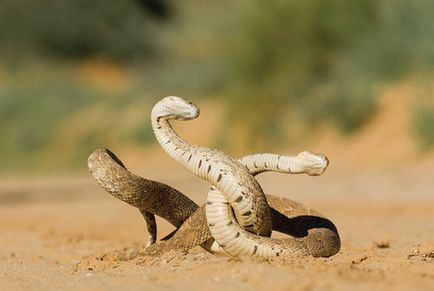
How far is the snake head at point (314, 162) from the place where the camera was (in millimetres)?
8172

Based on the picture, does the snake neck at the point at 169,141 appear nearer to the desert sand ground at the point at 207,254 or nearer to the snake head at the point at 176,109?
the snake head at the point at 176,109

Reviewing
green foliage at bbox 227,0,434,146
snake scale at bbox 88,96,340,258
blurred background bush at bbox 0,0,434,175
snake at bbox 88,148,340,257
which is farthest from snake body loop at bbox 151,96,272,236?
green foliage at bbox 227,0,434,146

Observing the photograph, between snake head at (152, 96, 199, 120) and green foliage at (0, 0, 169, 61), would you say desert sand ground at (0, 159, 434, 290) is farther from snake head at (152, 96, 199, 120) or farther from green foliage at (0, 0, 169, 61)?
green foliage at (0, 0, 169, 61)

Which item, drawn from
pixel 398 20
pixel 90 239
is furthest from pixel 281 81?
pixel 90 239

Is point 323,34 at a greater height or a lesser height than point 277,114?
greater

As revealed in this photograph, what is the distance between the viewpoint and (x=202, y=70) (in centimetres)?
3959

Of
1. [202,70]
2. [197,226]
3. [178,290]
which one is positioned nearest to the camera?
[178,290]

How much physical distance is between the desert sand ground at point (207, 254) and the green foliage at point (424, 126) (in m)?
1.26

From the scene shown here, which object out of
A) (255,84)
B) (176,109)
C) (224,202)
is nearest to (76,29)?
(255,84)

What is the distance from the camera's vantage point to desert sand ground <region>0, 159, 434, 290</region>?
24.6ft

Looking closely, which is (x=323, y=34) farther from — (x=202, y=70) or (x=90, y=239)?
(x=90, y=239)

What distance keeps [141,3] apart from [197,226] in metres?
51.0

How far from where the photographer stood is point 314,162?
820cm

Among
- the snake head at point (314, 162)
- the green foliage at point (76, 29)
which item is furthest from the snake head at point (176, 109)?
the green foliage at point (76, 29)
